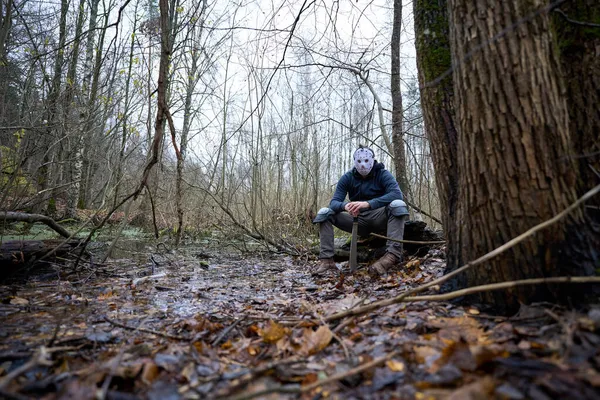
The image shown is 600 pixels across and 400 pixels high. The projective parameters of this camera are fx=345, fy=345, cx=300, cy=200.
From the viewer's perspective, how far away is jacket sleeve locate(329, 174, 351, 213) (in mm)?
4324

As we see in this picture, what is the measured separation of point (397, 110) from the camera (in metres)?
5.54

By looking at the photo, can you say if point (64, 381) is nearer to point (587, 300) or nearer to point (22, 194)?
point (587, 300)

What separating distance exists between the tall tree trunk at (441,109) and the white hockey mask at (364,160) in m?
1.84

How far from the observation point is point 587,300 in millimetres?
1490

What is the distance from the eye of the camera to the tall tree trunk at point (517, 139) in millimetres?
1592

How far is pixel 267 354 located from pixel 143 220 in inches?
378

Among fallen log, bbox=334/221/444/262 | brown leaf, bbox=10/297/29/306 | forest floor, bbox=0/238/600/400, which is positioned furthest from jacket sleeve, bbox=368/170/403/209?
→ brown leaf, bbox=10/297/29/306

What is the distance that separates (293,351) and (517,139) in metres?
1.43

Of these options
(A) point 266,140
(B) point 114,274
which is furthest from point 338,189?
(A) point 266,140

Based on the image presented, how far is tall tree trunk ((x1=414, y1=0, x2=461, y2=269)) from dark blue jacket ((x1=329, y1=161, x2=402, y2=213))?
1749mm

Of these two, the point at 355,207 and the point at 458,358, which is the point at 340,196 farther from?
the point at 458,358

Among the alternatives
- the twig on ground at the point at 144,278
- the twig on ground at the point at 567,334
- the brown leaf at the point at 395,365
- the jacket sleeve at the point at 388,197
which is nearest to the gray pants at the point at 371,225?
the jacket sleeve at the point at 388,197

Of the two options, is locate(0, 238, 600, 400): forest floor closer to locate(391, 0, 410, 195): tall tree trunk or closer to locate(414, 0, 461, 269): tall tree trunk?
locate(414, 0, 461, 269): tall tree trunk

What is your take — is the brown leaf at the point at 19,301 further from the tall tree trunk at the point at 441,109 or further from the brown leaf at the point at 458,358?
the tall tree trunk at the point at 441,109
